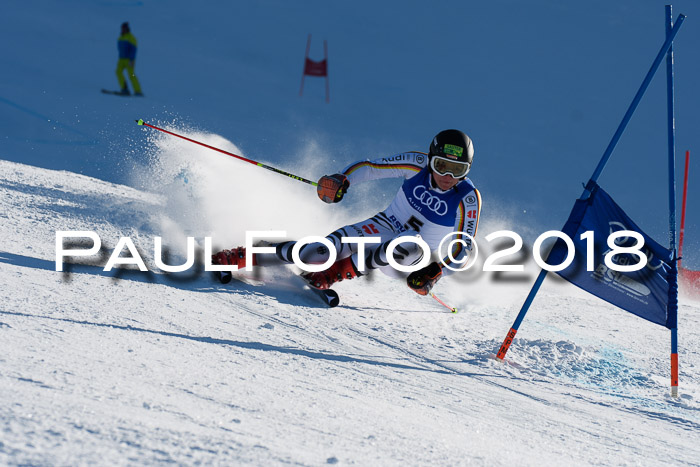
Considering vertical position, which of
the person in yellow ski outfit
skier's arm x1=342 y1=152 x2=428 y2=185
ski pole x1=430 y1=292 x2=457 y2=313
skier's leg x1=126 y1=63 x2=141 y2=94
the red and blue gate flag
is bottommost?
ski pole x1=430 y1=292 x2=457 y2=313

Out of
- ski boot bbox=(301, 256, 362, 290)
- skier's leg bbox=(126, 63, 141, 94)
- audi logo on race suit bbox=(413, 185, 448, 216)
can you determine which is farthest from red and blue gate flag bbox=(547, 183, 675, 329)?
skier's leg bbox=(126, 63, 141, 94)

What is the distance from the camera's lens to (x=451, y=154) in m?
4.40

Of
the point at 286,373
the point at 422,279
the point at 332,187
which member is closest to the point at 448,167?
the point at 422,279

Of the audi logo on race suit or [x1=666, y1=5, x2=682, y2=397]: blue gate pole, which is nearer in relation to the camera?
[x1=666, y1=5, x2=682, y2=397]: blue gate pole

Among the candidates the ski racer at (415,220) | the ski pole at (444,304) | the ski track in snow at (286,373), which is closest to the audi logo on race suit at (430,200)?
the ski racer at (415,220)

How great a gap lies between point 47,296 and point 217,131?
11.5 meters

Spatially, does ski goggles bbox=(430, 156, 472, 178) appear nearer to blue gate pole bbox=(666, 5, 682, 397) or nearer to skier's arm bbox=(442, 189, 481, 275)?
skier's arm bbox=(442, 189, 481, 275)

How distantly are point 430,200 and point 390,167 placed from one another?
474mm

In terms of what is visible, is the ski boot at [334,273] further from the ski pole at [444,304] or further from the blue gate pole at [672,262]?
the blue gate pole at [672,262]

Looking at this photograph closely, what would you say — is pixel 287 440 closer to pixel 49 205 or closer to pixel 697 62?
pixel 49 205

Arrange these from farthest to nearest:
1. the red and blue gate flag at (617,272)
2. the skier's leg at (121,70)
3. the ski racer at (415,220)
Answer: the skier's leg at (121,70) < the ski racer at (415,220) < the red and blue gate flag at (617,272)

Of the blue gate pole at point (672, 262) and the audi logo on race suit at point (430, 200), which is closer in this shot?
the blue gate pole at point (672, 262)

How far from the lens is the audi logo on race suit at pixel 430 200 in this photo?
4.70m

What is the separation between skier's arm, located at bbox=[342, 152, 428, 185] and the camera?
4883mm
